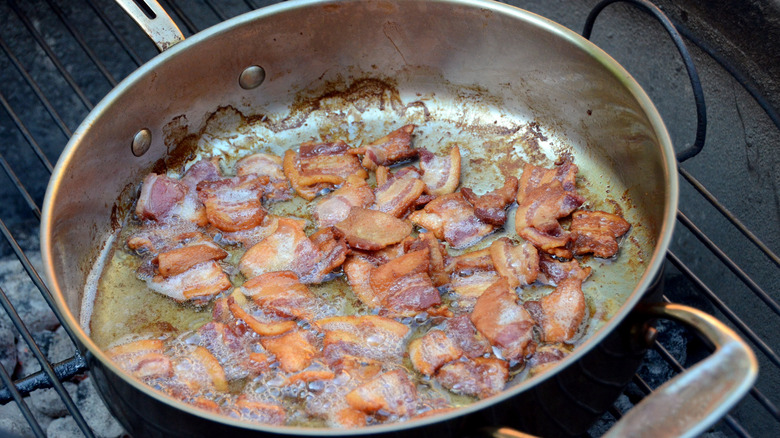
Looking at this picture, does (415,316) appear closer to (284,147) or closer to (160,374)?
(160,374)

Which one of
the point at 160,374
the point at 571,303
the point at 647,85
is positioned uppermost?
the point at 647,85

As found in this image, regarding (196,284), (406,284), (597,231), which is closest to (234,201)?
(196,284)

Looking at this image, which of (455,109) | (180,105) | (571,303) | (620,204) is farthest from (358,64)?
(571,303)

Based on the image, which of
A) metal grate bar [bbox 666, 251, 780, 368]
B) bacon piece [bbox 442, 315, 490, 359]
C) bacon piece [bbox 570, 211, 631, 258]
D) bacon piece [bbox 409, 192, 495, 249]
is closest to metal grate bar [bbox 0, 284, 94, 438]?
bacon piece [bbox 442, 315, 490, 359]

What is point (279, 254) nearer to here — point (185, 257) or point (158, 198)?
point (185, 257)

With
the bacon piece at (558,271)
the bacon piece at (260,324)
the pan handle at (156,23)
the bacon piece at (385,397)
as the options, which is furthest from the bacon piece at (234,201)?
the bacon piece at (558,271)

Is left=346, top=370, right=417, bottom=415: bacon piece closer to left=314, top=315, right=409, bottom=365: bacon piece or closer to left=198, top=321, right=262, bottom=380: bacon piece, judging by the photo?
left=314, top=315, right=409, bottom=365: bacon piece
